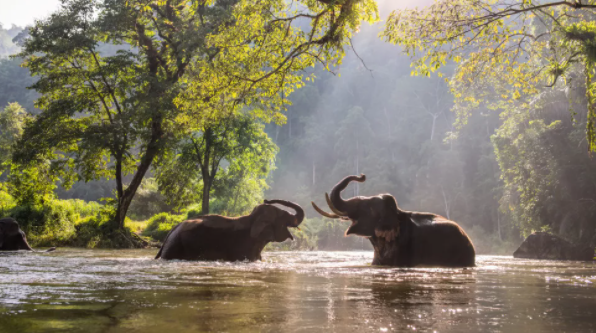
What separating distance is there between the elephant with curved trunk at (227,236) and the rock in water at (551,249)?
13.1 meters

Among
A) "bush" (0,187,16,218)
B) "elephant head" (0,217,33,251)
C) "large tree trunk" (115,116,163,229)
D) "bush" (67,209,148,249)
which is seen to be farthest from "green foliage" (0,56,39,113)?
"elephant head" (0,217,33,251)

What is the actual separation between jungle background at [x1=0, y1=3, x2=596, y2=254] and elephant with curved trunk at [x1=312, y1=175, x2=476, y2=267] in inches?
79.3

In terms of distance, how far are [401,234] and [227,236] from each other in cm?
313

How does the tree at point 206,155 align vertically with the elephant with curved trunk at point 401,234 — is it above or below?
above

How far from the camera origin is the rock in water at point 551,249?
18.0 metres

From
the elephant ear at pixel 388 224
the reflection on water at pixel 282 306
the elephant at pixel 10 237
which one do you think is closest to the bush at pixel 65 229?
the elephant at pixel 10 237

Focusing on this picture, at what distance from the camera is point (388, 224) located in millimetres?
8414

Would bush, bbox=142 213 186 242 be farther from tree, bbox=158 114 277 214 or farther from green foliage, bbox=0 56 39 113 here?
green foliage, bbox=0 56 39 113

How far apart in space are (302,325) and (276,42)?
9812 mm

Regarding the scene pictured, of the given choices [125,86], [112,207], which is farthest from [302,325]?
[112,207]

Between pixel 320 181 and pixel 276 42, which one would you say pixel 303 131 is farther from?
pixel 276 42

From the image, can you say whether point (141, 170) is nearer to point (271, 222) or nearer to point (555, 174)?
point (271, 222)

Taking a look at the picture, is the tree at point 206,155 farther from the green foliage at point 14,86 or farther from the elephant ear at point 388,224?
the green foliage at point 14,86

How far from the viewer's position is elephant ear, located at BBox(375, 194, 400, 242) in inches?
332
